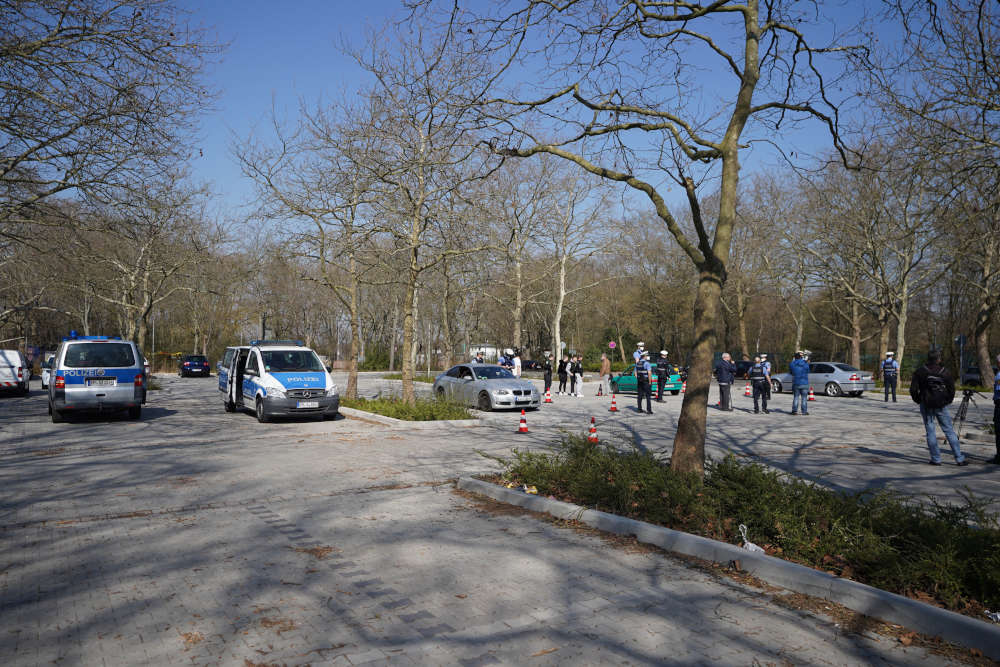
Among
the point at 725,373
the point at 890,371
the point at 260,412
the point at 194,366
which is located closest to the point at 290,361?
the point at 260,412

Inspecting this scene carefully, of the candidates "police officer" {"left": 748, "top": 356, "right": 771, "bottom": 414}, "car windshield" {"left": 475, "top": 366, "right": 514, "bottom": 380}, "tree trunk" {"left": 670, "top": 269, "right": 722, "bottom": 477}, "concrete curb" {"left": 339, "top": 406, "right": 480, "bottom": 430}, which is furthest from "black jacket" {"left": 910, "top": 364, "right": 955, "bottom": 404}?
"car windshield" {"left": 475, "top": 366, "right": 514, "bottom": 380}

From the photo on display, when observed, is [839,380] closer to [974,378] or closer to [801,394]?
[801,394]

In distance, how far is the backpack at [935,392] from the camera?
1124cm

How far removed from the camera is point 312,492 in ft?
29.3

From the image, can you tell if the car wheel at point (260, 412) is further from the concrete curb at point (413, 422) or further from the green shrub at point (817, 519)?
the green shrub at point (817, 519)

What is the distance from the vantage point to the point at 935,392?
1133 cm

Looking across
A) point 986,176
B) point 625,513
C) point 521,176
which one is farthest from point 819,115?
point 521,176

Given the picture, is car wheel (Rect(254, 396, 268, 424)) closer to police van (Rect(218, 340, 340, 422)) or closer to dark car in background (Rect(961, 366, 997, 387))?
police van (Rect(218, 340, 340, 422))

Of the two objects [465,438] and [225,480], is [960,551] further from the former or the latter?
[465,438]

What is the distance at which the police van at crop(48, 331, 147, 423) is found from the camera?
1655 cm

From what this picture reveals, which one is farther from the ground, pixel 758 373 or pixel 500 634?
pixel 758 373

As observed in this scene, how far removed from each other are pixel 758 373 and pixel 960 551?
17775 mm

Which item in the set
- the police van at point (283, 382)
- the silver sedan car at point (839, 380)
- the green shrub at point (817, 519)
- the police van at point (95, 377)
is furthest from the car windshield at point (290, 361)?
the silver sedan car at point (839, 380)

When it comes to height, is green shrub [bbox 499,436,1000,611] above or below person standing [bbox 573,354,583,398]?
below
